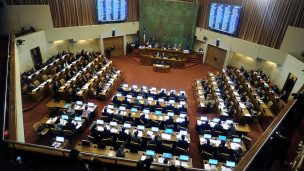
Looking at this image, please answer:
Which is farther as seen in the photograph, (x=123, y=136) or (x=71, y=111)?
(x=71, y=111)

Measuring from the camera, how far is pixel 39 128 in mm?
10055

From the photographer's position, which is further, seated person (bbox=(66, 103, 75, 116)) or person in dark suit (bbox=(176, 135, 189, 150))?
seated person (bbox=(66, 103, 75, 116))

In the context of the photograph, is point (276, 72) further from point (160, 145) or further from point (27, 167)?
point (27, 167)

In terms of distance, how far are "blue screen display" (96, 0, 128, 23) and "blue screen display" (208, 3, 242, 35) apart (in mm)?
8121

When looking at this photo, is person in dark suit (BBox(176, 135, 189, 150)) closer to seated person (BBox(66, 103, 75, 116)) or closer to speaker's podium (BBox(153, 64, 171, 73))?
seated person (BBox(66, 103, 75, 116))

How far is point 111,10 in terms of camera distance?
20.0 meters

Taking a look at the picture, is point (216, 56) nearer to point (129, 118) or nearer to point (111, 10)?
point (111, 10)

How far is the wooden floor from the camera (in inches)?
416

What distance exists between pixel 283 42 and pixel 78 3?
16.7m

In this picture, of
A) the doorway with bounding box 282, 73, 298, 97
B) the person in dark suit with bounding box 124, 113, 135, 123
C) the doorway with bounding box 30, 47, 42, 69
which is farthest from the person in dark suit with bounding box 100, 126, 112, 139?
the doorway with bounding box 282, 73, 298, 97

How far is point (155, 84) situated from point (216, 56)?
7645 mm

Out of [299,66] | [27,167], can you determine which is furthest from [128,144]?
[299,66]

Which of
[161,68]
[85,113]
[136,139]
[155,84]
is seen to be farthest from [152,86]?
[136,139]

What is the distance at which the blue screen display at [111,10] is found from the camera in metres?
19.3
